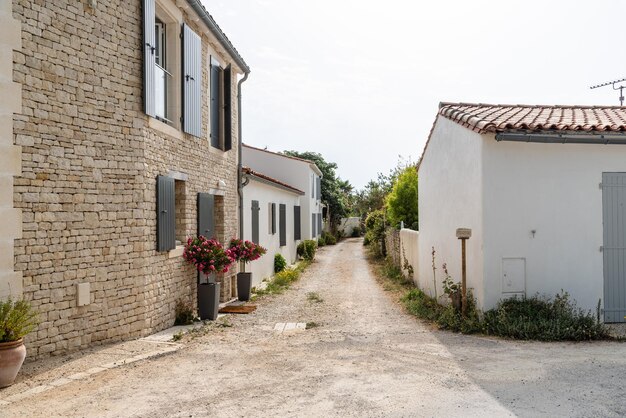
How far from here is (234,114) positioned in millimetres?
12242

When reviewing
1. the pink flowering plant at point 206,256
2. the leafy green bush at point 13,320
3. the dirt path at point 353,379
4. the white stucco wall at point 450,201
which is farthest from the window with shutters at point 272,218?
the leafy green bush at point 13,320

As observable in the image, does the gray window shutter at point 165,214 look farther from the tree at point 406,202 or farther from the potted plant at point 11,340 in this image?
the tree at point 406,202

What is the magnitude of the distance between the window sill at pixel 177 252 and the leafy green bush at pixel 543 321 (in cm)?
513

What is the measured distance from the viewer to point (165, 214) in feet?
26.6

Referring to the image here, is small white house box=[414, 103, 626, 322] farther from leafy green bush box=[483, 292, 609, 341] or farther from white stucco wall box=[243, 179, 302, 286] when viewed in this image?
white stucco wall box=[243, 179, 302, 286]

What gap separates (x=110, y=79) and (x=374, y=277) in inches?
457

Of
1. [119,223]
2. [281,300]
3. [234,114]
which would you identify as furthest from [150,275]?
[234,114]

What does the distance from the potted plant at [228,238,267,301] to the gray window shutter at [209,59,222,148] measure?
7.40 ft

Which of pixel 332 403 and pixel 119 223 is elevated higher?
pixel 119 223

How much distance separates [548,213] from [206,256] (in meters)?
5.79

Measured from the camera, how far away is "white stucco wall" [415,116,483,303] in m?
8.33

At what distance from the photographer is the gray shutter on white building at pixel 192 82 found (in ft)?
29.3

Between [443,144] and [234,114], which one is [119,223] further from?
[443,144]

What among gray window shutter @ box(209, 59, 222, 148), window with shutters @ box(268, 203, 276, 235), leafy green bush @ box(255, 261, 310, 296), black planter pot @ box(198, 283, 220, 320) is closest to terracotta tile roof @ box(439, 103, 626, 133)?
gray window shutter @ box(209, 59, 222, 148)
